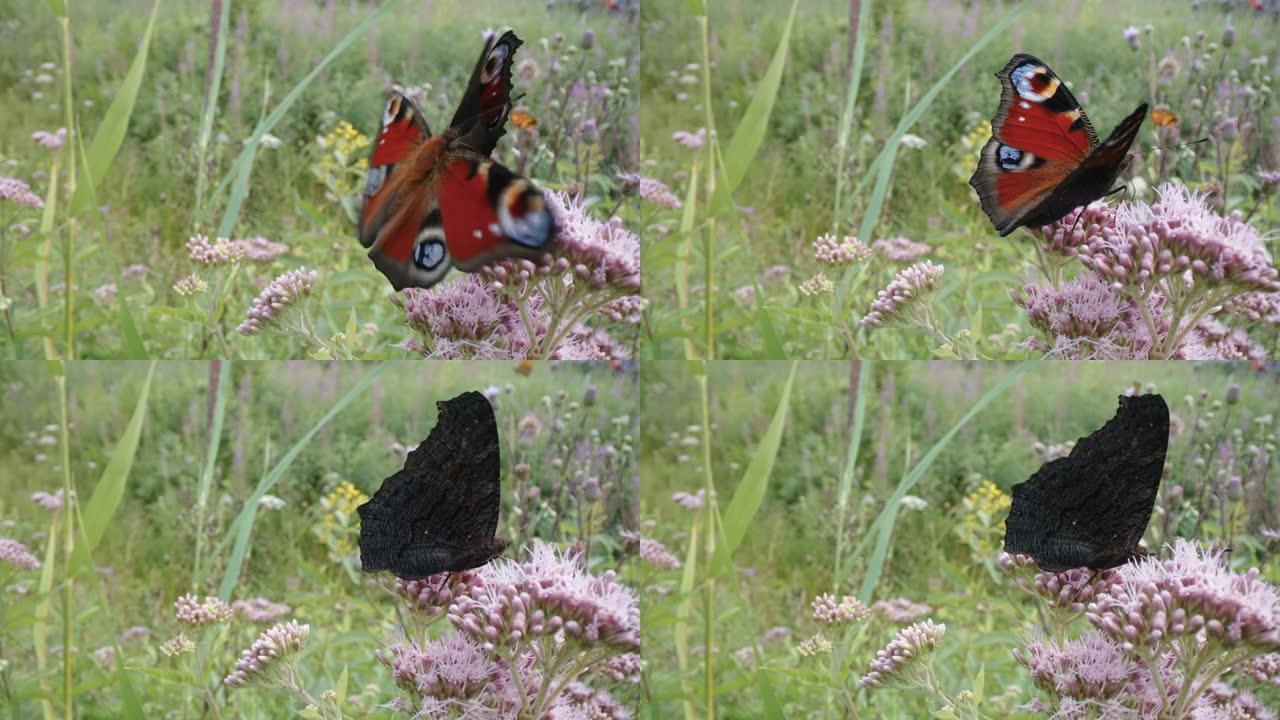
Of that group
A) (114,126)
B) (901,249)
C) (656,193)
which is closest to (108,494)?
(114,126)

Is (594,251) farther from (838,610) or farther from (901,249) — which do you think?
(838,610)

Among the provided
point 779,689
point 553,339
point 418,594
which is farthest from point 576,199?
point 779,689

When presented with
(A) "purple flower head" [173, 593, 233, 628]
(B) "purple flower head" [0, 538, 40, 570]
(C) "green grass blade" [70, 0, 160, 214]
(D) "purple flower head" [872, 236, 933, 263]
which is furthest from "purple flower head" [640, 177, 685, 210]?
(B) "purple flower head" [0, 538, 40, 570]

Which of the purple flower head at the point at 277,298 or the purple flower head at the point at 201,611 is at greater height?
the purple flower head at the point at 277,298

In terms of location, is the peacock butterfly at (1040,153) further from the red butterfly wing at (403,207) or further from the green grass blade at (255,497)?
the green grass blade at (255,497)

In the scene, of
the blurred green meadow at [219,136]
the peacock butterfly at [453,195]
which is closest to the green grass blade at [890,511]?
A: the blurred green meadow at [219,136]
